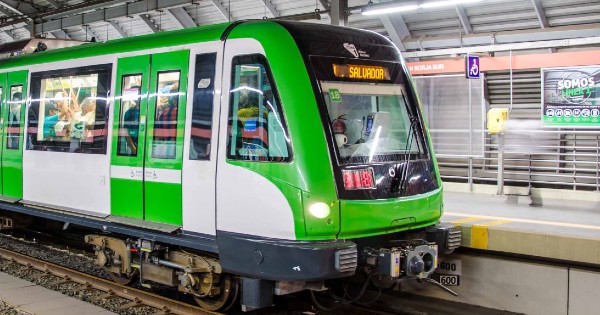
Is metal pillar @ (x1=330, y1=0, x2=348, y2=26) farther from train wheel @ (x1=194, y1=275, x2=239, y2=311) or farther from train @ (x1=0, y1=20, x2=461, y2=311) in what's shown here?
train wheel @ (x1=194, y1=275, x2=239, y2=311)

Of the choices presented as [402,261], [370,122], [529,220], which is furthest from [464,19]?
[402,261]

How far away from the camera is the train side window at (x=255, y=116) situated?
5527 millimetres

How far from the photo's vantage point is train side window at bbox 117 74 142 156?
269 inches

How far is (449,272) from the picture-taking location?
7.38 meters

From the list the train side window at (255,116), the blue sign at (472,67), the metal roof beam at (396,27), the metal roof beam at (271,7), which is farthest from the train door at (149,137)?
the metal roof beam at (271,7)

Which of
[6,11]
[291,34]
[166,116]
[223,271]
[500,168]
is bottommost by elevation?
[223,271]

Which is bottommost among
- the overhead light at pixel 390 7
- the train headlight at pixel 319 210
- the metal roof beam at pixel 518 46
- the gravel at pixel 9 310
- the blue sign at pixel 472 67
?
the gravel at pixel 9 310

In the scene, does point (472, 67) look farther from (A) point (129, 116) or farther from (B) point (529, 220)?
(A) point (129, 116)

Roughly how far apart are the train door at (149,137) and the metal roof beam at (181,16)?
1228 centimetres

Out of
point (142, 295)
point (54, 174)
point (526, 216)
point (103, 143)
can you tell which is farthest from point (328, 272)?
point (526, 216)

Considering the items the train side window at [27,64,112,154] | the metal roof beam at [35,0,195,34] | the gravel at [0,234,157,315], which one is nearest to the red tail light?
the gravel at [0,234,157,315]

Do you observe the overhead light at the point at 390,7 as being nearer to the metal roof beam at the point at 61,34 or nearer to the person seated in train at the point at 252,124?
the person seated in train at the point at 252,124

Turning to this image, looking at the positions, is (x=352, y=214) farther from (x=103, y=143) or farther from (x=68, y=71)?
(x=68, y=71)

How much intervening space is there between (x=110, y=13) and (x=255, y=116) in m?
13.9
